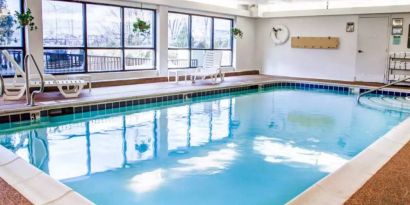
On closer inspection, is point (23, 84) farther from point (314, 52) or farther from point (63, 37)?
point (314, 52)

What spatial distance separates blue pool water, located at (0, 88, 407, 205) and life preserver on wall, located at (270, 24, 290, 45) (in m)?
5.45

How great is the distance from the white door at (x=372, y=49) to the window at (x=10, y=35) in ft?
30.1

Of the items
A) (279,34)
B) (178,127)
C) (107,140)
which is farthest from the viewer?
(279,34)

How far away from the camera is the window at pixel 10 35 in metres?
7.48

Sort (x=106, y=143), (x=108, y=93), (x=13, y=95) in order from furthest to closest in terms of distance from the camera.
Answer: (x=108, y=93) < (x=13, y=95) < (x=106, y=143)

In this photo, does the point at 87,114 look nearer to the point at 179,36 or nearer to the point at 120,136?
the point at 120,136

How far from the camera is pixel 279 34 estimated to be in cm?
1322

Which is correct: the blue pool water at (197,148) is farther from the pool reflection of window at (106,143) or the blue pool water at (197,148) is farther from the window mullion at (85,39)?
the window mullion at (85,39)

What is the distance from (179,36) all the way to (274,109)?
4541mm

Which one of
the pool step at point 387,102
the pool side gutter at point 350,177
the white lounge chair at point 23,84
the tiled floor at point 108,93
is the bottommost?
the pool side gutter at point 350,177

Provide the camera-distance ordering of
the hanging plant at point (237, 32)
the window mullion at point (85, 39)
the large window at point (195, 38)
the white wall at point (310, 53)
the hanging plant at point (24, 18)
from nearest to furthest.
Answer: the hanging plant at point (24, 18), the window mullion at point (85, 39), the large window at point (195, 38), the white wall at point (310, 53), the hanging plant at point (237, 32)

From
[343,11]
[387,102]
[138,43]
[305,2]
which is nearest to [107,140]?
[138,43]

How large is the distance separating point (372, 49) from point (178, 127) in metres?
7.87

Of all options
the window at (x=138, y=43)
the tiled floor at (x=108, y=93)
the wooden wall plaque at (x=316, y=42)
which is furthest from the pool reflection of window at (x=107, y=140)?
the wooden wall plaque at (x=316, y=42)
